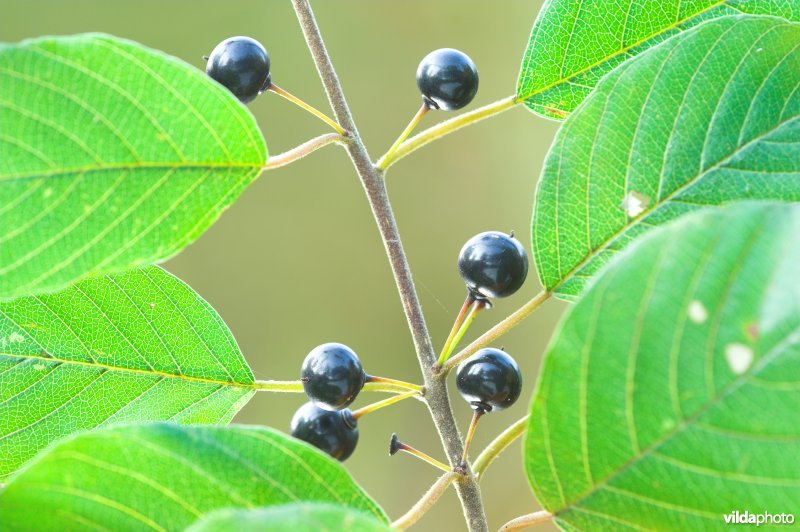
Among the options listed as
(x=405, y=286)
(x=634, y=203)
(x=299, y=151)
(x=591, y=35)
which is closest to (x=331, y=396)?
(x=405, y=286)

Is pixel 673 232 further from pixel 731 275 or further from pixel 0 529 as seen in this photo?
pixel 0 529

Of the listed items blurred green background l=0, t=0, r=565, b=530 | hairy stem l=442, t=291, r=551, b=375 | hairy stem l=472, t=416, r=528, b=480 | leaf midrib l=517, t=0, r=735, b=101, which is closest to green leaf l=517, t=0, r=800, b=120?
leaf midrib l=517, t=0, r=735, b=101

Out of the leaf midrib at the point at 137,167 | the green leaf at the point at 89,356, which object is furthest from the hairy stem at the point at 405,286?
the green leaf at the point at 89,356

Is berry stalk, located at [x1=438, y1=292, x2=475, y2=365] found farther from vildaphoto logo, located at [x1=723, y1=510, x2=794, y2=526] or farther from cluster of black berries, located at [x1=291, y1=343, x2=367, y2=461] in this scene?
vildaphoto logo, located at [x1=723, y1=510, x2=794, y2=526]

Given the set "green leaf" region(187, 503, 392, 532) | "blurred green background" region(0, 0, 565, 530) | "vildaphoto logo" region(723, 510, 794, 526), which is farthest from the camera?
"blurred green background" region(0, 0, 565, 530)

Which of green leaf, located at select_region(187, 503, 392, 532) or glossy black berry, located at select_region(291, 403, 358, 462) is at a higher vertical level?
green leaf, located at select_region(187, 503, 392, 532)

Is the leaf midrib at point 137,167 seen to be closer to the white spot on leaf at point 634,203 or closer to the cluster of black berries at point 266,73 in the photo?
the cluster of black berries at point 266,73

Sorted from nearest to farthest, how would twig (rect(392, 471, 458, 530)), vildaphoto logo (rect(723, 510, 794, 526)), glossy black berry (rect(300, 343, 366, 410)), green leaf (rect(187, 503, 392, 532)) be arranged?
green leaf (rect(187, 503, 392, 532)), vildaphoto logo (rect(723, 510, 794, 526)), twig (rect(392, 471, 458, 530)), glossy black berry (rect(300, 343, 366, 410))
